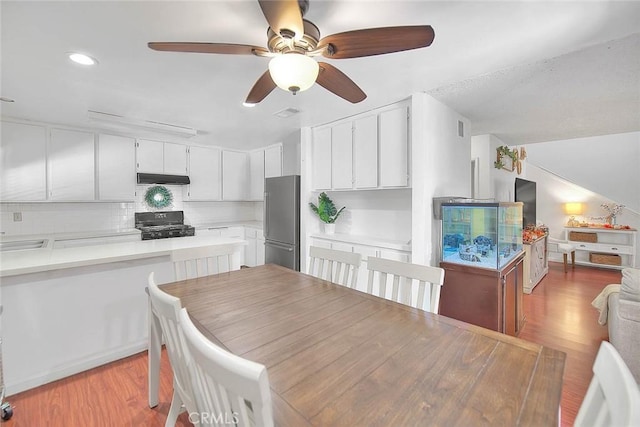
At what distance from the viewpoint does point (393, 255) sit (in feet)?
8.96

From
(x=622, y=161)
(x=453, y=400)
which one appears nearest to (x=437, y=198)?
(x=453, y=400)

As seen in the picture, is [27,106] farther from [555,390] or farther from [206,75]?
[555,390]

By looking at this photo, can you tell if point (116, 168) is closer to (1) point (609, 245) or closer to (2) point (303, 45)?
(2) point (303, 45)

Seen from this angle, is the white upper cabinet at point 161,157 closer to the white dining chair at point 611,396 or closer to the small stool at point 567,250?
the white dining chair at point 611,396

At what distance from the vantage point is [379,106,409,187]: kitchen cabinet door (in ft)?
8.62

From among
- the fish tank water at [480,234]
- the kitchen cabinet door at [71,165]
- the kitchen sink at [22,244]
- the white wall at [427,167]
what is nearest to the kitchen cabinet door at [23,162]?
the kitchen cabinet door at [71,165]

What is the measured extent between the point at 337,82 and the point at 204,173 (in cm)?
378

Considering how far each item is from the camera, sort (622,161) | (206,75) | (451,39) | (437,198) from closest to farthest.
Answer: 1. (451,39)
2. (206,75)
3. (437,198)
4. (622,161)

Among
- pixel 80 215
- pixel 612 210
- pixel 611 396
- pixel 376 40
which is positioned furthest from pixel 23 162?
pixel 612 210

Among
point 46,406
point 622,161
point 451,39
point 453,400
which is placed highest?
point 451,39

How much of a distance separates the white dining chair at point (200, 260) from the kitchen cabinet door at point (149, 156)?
2686mm

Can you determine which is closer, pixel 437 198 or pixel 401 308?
pixel 401 308

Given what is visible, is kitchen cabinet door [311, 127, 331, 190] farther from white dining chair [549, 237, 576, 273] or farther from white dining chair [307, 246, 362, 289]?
white dining chair [549, 237, 576, 273]

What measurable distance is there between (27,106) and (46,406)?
2.84 m
